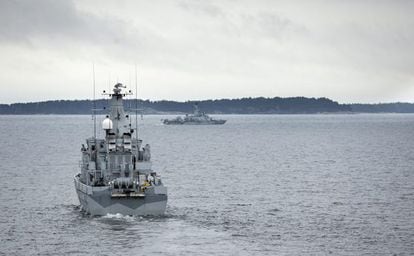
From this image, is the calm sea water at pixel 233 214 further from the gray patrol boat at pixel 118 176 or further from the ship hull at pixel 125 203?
the gray patrol boat at pixel 118 176

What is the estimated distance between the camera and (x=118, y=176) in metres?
56.1

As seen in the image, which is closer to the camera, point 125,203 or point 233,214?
point 125,203

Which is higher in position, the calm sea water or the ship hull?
the ship hull

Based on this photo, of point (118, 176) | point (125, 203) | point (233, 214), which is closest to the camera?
point (125, 203)

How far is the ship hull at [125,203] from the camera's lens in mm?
51188

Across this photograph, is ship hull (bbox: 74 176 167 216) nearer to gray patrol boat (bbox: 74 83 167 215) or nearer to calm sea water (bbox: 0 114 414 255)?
gray patrol boat (bbox: 74 83 167 215)

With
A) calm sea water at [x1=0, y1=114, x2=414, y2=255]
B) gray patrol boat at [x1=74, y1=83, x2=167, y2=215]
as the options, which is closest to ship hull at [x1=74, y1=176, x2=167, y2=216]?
gray patrol boat at [x1=74, y1=83, x2=167, y2=215]

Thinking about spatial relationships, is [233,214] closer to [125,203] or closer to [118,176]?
[118,176]

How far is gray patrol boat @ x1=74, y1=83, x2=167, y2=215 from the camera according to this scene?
51.3 metres

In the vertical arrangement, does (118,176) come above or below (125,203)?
above

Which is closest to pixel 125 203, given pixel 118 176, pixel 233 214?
pixel 118 176

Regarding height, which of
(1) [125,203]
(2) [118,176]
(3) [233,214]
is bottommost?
(3) [233,214]

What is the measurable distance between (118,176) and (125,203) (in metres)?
5.20

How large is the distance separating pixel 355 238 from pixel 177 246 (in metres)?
11.2
